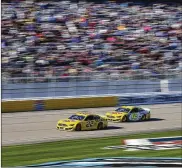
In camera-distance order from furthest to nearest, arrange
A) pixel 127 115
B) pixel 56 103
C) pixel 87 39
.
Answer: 1. pixel 87 39
2. pixel 56 103
3. pixel 127 115

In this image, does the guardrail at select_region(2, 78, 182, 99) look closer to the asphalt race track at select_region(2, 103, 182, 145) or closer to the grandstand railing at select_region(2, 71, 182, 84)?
the grandstand railing at select_region(2, 71, 182, 84)

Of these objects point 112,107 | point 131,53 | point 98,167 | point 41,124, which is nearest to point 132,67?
point 131,53

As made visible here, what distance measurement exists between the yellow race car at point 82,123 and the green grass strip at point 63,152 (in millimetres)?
2135

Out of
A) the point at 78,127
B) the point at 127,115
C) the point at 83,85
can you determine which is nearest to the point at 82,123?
the point at 78,127

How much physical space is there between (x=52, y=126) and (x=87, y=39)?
756 centimetres

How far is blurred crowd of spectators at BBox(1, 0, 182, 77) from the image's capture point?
2628 cm

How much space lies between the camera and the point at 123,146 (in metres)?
18.6

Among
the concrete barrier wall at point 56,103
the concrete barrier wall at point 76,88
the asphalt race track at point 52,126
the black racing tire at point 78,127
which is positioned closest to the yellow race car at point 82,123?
the black racing tire at point 78,127

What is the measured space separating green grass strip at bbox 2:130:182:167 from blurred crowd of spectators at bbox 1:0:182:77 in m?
7.90

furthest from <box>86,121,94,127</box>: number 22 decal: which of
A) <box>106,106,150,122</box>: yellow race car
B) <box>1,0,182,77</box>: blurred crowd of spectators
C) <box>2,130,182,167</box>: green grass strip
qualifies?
<box>1,0,182,77</box>: blurred crowd of spectators

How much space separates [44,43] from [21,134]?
304 inches

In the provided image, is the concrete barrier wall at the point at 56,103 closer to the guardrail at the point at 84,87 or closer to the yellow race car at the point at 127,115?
the guardrail at the point at 84,87

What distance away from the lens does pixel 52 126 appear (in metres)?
23.1

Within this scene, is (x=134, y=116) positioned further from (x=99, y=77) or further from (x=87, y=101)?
(x=87, y=101)
